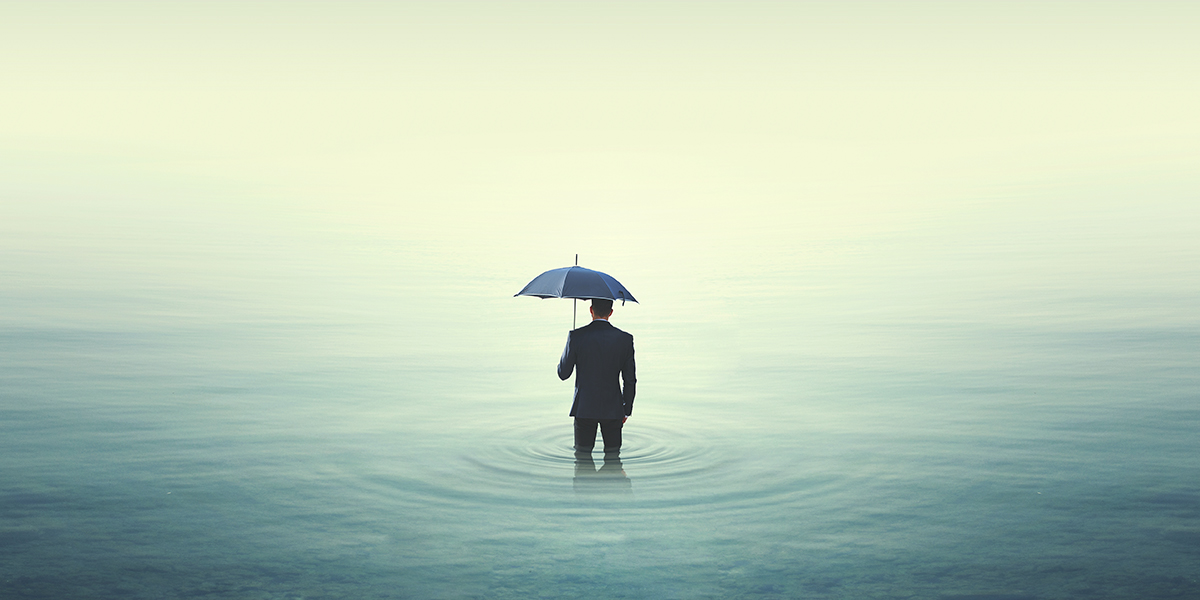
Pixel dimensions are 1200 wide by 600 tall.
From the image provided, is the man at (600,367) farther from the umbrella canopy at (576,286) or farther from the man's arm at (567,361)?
the umbrella canopy at (576,286)

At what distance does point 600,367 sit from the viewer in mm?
11352

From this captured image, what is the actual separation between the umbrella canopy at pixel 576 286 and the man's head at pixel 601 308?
12cm

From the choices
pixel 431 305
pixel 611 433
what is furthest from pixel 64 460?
pixel 431 305

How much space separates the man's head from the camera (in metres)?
11.3

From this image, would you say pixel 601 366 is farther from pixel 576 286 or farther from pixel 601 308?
pixel 576 286

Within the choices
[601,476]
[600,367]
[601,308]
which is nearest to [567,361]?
[600,367]

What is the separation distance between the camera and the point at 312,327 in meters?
28.2

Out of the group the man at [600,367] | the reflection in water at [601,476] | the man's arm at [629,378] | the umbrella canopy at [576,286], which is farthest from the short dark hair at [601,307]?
the reflection in water at [601,476]

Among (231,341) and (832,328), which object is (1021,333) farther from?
(231,341)

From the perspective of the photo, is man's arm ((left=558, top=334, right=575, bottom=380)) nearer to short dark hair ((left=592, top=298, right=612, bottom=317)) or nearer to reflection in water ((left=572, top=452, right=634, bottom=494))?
short dark hair ((left=592, top=298, right=612, bottom=317))

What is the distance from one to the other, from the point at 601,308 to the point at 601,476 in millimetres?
1574

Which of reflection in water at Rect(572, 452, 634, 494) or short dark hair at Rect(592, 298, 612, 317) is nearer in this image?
reflection in water at Rect(572, 452, 634, 494)

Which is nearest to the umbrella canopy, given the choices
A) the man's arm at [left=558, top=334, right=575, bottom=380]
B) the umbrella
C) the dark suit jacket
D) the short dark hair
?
the umbrella

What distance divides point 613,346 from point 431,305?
25656mm
